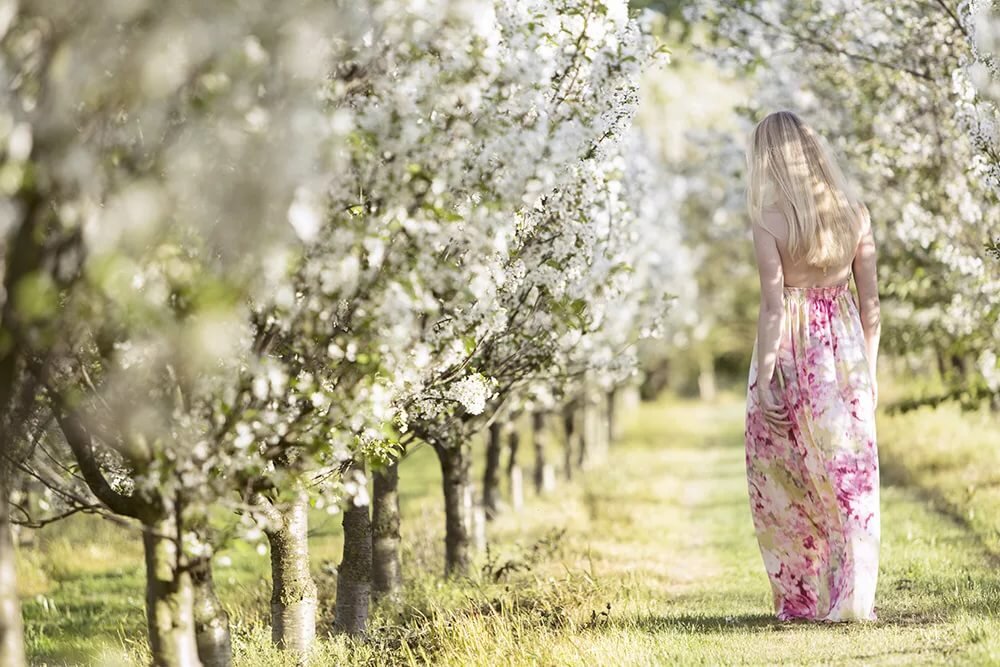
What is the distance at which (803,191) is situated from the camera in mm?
6625

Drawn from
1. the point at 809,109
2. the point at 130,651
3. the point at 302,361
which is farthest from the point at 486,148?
the point at 809,109

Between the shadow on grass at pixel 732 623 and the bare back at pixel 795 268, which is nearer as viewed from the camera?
the shadow on grass at pixel 732 623

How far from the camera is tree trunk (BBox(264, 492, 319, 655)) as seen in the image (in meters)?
6.57

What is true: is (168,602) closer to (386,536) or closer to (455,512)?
(386,536)

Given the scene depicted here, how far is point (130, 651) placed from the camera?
23.8 feet

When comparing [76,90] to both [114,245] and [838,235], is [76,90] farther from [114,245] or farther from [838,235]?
[838,235]

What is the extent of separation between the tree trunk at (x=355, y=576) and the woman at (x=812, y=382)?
232 cm

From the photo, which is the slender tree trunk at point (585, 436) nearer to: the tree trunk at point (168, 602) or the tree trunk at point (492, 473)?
the tree trunk at point (492, 473)

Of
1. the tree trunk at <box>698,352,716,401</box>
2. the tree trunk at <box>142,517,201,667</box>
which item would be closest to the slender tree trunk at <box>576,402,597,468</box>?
the tree trunk at <box>142,517,201,667</box>

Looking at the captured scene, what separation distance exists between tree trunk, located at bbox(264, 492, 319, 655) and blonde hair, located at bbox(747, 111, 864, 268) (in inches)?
118

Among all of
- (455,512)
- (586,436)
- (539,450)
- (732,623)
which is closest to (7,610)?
(732,623)

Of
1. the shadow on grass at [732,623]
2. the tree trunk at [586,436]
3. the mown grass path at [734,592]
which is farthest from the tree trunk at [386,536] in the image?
the tree trunk at [586,436]

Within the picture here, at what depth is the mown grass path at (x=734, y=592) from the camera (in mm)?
5902

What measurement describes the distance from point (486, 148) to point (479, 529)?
23.3ft
